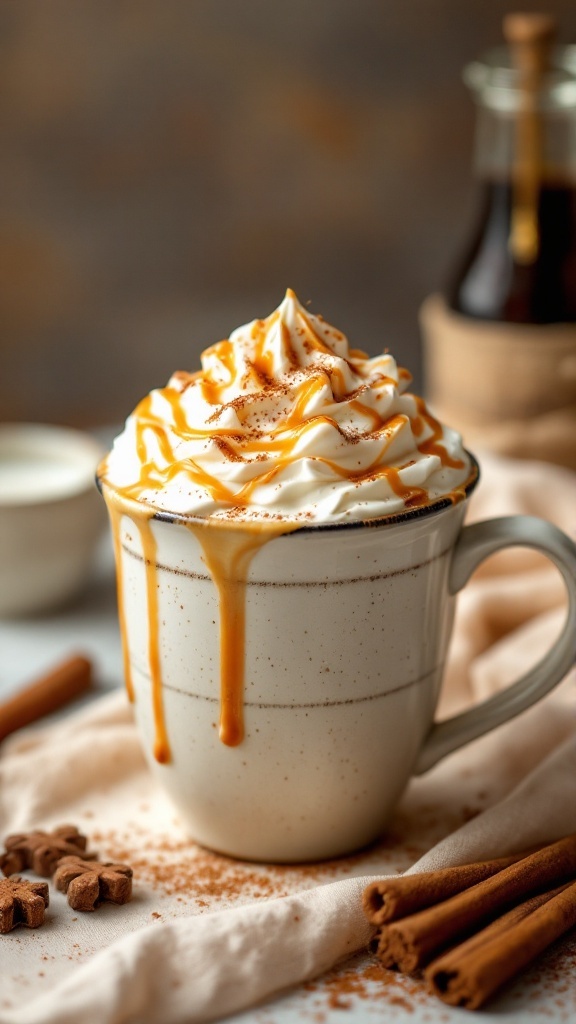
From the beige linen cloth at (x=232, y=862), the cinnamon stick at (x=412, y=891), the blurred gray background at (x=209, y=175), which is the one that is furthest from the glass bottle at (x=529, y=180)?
the cinnamon stick at (x=412, y=891)

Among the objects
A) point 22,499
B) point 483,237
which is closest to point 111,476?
point 22,499

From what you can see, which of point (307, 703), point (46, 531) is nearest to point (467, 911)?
point (307, 703)

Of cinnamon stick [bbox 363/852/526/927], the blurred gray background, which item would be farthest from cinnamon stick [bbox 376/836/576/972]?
the blurred gray background

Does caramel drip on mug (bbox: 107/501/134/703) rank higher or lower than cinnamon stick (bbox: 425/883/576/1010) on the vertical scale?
higher

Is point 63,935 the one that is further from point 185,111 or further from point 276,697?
point 185,111

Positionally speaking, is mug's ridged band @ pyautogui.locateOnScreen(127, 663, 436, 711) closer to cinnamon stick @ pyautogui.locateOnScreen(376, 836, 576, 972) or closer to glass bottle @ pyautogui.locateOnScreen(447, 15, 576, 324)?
cinnamon stick @ pyautogui.locateOnScreen(376, 836, 576, 972)

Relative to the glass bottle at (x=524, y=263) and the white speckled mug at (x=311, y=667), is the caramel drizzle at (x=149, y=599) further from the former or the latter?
the glass bottle at (x=524, y=263)
